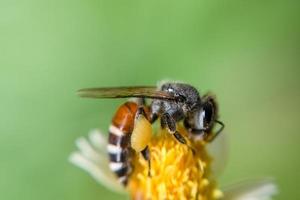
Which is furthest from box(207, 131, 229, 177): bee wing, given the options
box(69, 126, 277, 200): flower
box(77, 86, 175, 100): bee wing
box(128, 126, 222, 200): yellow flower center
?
box(77, 86, 175, 100): bee wing

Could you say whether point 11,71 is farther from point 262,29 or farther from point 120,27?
point 262,29

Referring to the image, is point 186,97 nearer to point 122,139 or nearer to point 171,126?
point 171,126

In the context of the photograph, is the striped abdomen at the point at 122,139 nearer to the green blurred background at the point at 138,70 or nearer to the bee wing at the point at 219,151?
the bee wing at the point at 219,151

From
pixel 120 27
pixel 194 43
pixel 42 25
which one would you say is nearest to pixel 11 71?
pixel 42 25

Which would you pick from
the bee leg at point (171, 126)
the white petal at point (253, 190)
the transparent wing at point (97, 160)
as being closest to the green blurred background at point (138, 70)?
the transparent wing at point (97, 160)

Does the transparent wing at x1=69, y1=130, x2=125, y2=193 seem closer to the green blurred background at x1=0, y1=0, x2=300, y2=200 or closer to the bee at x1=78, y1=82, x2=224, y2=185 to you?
the bee at x1=78, y1=82, x2=224, y2=185

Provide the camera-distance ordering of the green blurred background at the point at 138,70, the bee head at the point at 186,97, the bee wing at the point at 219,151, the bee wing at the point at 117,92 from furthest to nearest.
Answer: the green blurred background at the point at 138,70, the bee wing at the point at 219,151, the bee head at the point at 186,97, the bee wing at the point at 117,92
